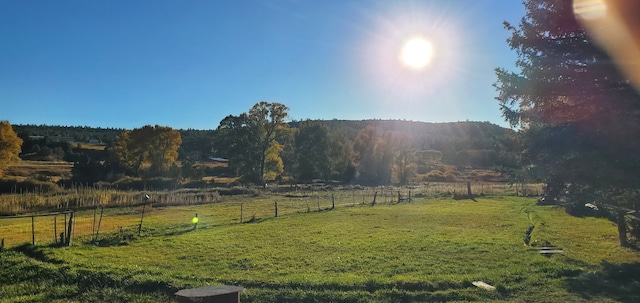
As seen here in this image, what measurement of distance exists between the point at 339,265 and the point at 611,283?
23.1 feet

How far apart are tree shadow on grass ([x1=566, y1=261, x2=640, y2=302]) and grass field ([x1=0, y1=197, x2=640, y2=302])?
0.02 metres

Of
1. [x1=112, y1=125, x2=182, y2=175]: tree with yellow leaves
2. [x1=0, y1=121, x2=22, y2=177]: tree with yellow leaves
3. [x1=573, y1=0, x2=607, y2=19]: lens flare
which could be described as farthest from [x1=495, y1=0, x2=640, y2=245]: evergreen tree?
[x1=112, y1=125, x2=182, y2=175]: tree with yellow leaves

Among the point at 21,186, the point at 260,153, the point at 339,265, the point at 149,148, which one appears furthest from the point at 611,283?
the point at 149,148

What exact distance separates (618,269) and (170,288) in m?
12.0

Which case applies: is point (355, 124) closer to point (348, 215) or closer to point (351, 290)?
point (348, 215)

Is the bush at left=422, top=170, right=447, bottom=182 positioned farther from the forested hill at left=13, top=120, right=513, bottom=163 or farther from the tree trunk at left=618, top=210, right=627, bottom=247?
the tree trunk at left=618, top=210, right=627, bottom=247

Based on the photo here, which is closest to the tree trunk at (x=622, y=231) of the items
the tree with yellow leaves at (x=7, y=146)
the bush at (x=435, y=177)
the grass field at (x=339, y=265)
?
the grass field at (x=339, y=265)

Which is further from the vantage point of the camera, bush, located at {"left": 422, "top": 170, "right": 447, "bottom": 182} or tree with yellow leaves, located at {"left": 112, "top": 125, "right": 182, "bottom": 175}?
bush, located at {"left": 422, "top": 170, "right": 447, "bottom": 182}

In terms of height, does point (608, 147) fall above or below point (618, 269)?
above

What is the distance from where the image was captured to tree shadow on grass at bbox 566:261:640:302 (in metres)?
9.72

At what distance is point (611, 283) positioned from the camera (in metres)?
10.7

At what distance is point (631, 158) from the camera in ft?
41.0

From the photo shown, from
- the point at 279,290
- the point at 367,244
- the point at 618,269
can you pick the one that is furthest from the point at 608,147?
the point at 279,290

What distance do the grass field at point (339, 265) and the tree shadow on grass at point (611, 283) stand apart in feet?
0.08
